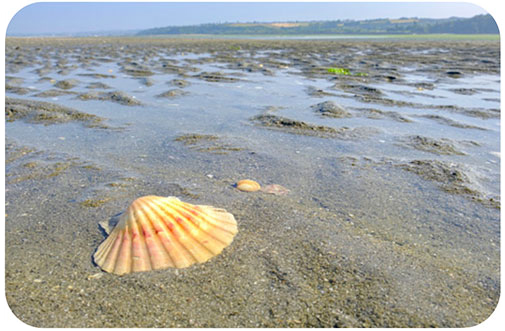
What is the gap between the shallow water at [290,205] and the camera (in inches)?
92.4

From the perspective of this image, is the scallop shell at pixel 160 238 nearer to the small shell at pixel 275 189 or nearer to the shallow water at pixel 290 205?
the shallow water at pixel 290 205

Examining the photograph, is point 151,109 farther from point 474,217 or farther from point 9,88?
point 474,217

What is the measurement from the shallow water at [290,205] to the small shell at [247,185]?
0.10 m

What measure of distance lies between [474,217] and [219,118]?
462cm

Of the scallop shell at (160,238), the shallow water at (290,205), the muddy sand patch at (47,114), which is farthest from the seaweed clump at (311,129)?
the scallop shell at (160,238)

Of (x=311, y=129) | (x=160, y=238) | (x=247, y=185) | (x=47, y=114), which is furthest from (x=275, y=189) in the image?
(x=47, y=114)

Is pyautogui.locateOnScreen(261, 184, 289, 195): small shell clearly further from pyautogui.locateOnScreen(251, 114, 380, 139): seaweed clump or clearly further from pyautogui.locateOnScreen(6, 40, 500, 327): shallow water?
pyautogui.locateOnScreen(251, 114, 380, 139): seaweed clump

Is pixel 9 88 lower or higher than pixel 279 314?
higher

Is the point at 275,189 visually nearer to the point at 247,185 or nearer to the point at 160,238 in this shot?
the point at 247,185

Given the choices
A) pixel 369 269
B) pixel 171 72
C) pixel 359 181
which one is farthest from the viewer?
pixel 171 72

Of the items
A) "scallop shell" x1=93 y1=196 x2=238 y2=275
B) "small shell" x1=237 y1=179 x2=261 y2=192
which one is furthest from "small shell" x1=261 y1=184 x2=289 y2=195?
"scallop shell" x1=93 y1=196 x2=238 y2=275

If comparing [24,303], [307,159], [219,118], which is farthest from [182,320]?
[219,118]

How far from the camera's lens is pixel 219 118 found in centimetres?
701

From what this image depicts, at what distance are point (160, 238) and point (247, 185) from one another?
1350 millimetres
